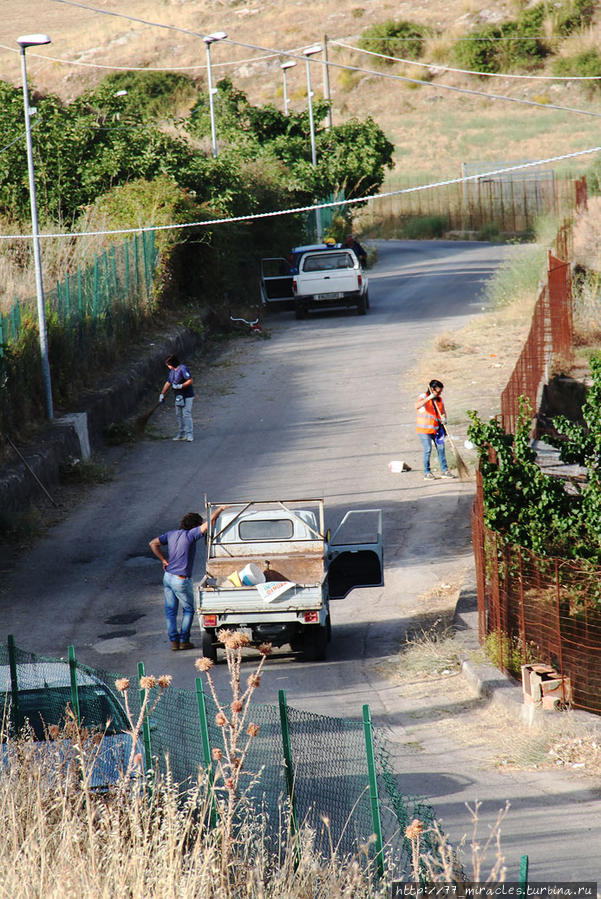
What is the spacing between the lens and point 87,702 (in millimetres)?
8688

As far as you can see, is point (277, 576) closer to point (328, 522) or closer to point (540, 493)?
point (540, 493)

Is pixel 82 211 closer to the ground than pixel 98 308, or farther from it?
farther from it

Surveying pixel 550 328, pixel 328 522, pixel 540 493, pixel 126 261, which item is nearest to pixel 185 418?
pixel 328 522

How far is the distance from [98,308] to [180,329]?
4.29 meters

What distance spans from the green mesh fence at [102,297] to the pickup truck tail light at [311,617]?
922 cm

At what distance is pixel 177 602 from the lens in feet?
41.2

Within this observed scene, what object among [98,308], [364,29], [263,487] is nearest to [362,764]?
[263,487]

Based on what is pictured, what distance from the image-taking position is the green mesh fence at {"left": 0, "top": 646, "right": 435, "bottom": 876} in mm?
7809

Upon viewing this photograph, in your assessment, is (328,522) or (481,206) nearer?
(328,522)

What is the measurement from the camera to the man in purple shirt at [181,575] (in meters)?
12.4

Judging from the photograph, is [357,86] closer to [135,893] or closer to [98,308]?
[98,308]

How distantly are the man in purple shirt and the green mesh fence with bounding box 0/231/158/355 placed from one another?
7530 millimetres

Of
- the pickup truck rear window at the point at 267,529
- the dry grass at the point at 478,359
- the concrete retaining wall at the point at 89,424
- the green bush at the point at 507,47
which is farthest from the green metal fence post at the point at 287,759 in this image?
the green bush at the point at 507,47

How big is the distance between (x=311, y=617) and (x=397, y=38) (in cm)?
8525
